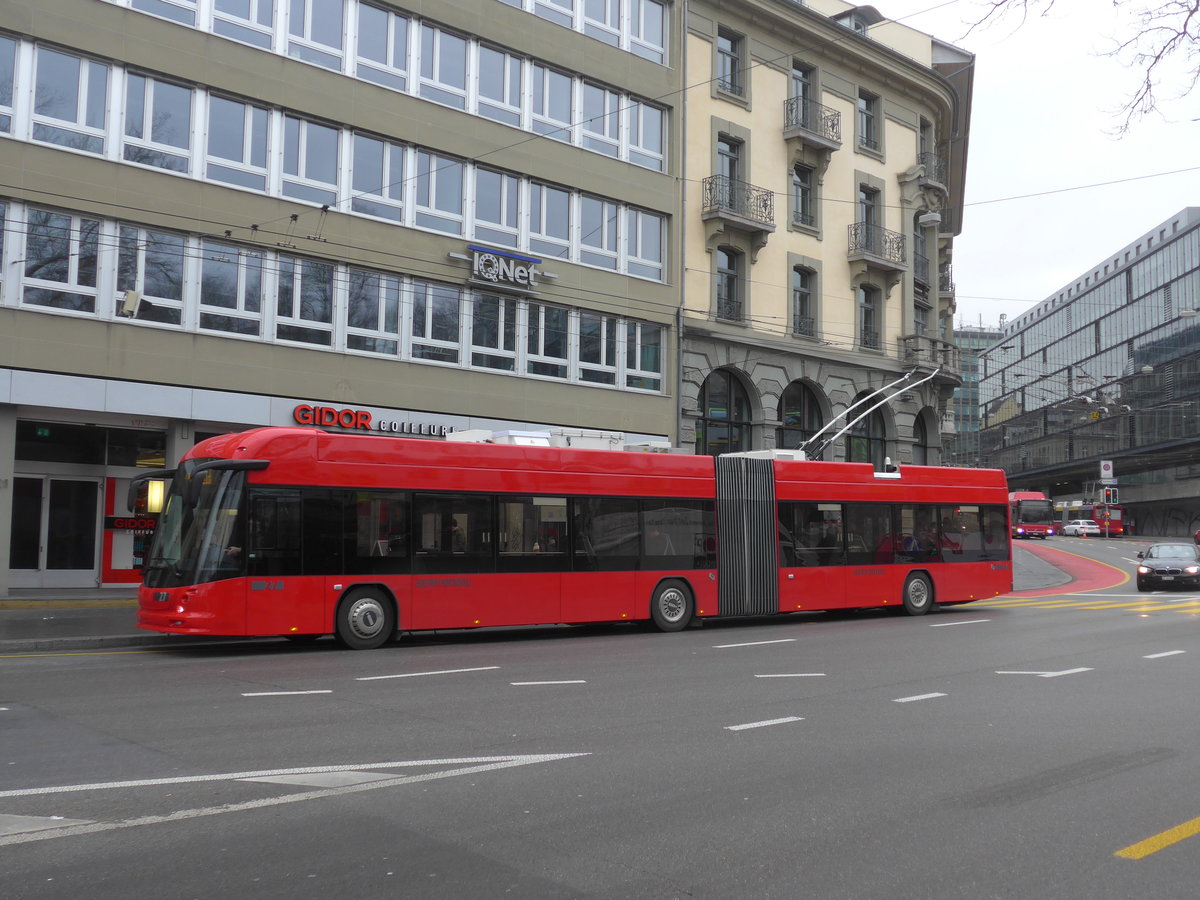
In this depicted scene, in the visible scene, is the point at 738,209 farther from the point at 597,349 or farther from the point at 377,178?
the point at 377,178

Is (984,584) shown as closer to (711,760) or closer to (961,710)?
(961,710)

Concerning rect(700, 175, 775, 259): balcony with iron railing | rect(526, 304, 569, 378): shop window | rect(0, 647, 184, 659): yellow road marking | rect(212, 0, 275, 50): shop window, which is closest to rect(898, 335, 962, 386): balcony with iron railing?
rect(700, 175, 775, 259): balcony with iron railing

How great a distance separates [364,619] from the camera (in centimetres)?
1514

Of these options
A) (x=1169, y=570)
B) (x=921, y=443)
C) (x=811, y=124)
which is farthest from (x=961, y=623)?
(x=921, y=443)

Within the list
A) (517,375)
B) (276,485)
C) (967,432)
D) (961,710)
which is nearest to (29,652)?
(276,485)

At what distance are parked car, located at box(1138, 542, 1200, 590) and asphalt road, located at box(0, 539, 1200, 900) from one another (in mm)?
18211

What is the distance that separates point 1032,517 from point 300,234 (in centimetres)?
6600

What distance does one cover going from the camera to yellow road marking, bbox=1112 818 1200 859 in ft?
17.4

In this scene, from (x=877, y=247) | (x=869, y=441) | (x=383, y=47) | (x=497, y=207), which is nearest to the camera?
(x=383, y=47)

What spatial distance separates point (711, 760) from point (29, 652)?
35.5 feet

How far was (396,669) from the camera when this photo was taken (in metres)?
12.6

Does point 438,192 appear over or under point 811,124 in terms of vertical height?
under

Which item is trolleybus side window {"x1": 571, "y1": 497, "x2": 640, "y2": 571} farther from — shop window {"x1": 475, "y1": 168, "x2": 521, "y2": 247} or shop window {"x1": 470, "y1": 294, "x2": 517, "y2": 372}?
shop window {"x1": 475, "y1": 168, "x2": 521, "y2": 247}

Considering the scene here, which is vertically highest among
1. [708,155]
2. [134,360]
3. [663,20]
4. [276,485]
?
[663,20]
